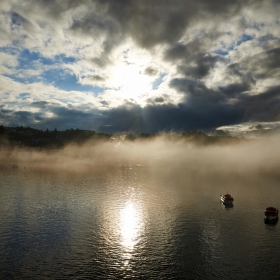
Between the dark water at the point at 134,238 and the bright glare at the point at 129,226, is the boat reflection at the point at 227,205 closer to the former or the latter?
the dark water at the point at 134,238

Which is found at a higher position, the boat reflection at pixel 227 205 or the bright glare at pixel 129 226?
the boat reflection at pixel 227 205

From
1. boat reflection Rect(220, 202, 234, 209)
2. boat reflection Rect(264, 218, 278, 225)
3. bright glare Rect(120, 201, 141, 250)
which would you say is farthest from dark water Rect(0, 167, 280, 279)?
boat reflection Rect(264, 218, 278, 225)

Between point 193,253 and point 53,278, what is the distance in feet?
131

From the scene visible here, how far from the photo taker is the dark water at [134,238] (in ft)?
214

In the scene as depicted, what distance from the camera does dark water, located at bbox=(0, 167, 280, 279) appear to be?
65188 mm

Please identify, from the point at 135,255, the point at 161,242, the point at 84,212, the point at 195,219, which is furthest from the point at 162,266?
the point at 84,212

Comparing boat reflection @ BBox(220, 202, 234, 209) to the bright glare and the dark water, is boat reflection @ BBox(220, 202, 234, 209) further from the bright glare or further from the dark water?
the bright glare

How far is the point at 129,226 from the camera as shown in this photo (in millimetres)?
102438

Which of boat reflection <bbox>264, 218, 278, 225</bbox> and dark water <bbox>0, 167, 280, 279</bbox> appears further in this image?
boat reflection <bbox>264, 218, 278, 225</bbox>

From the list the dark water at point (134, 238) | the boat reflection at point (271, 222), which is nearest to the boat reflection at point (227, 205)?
the dark water at point (134, 238)

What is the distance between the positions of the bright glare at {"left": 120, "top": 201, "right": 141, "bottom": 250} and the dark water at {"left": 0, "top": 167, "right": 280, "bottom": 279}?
0.32 m

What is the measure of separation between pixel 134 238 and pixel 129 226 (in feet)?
46.2

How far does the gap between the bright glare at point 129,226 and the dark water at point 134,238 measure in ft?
1.06

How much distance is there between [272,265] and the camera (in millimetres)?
68750
